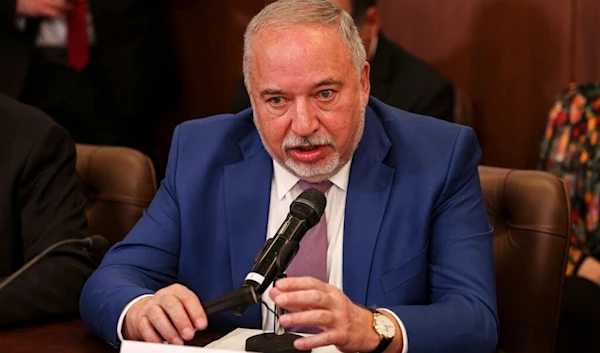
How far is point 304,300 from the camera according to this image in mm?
1635

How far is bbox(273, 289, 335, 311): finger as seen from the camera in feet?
5.29

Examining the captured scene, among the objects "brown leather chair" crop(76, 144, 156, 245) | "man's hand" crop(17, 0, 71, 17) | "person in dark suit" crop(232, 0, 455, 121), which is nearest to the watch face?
"brown leather chair" crop(76, 144, 156, 245)

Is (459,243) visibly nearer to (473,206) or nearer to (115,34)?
(473,206)

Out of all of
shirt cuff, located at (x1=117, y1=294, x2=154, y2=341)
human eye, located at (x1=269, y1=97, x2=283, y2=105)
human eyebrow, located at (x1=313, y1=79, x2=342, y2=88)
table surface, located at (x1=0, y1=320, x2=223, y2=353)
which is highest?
human eyebrow, located at (x1=313, y1=79, x2=342, y2=88)

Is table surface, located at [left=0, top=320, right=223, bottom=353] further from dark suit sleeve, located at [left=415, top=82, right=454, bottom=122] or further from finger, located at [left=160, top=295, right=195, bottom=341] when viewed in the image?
dark suit sleeve, located at [left=415, top=82, right=454, bottom=122]

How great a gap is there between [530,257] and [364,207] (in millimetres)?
459

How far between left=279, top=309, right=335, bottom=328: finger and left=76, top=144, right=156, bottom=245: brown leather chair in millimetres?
1159

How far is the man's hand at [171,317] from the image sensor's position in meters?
1.76

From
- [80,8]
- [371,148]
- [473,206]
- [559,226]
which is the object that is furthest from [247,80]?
[80,8]

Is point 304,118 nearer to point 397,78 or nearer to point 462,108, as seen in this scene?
point 397,78

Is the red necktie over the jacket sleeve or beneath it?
over

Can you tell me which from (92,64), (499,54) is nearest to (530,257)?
(499,54)

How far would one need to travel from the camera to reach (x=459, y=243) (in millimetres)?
2098

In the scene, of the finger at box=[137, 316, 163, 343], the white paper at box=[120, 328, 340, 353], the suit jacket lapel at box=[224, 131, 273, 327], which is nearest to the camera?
the white paper at box=[120, 328, 340, 353]
